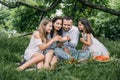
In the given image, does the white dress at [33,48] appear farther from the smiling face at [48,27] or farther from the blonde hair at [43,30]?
the smiling face at [48,27]

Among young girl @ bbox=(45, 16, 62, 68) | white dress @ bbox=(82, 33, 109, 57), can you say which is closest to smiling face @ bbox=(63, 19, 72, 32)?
young girl @ bbox=(45, 16, 62, 68)

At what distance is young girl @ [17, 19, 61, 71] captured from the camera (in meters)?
6.88

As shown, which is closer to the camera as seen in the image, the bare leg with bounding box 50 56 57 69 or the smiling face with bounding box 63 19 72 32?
the bare leg with bounding box 50 56 57 69

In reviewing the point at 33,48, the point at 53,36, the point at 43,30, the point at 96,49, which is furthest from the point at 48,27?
the point at 96,49

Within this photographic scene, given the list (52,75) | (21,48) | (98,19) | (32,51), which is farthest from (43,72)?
(98,19)

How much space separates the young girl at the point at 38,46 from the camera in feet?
22.6

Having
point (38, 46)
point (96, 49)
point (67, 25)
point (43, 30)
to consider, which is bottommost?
point (96, 49)

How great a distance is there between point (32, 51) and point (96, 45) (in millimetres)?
1549

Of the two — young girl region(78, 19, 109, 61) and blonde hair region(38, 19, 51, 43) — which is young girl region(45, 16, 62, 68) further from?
young girl region(78, 19, 109, 61)

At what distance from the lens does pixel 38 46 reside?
282 inches

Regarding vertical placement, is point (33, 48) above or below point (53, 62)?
above

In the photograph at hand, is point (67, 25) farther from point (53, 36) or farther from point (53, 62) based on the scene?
point (53, 62)

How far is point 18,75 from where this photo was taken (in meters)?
5.86

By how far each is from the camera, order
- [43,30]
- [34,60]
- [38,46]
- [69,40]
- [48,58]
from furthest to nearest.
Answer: [69,40] → [43,30] → [38,46] → [48,58] → [34,60]
